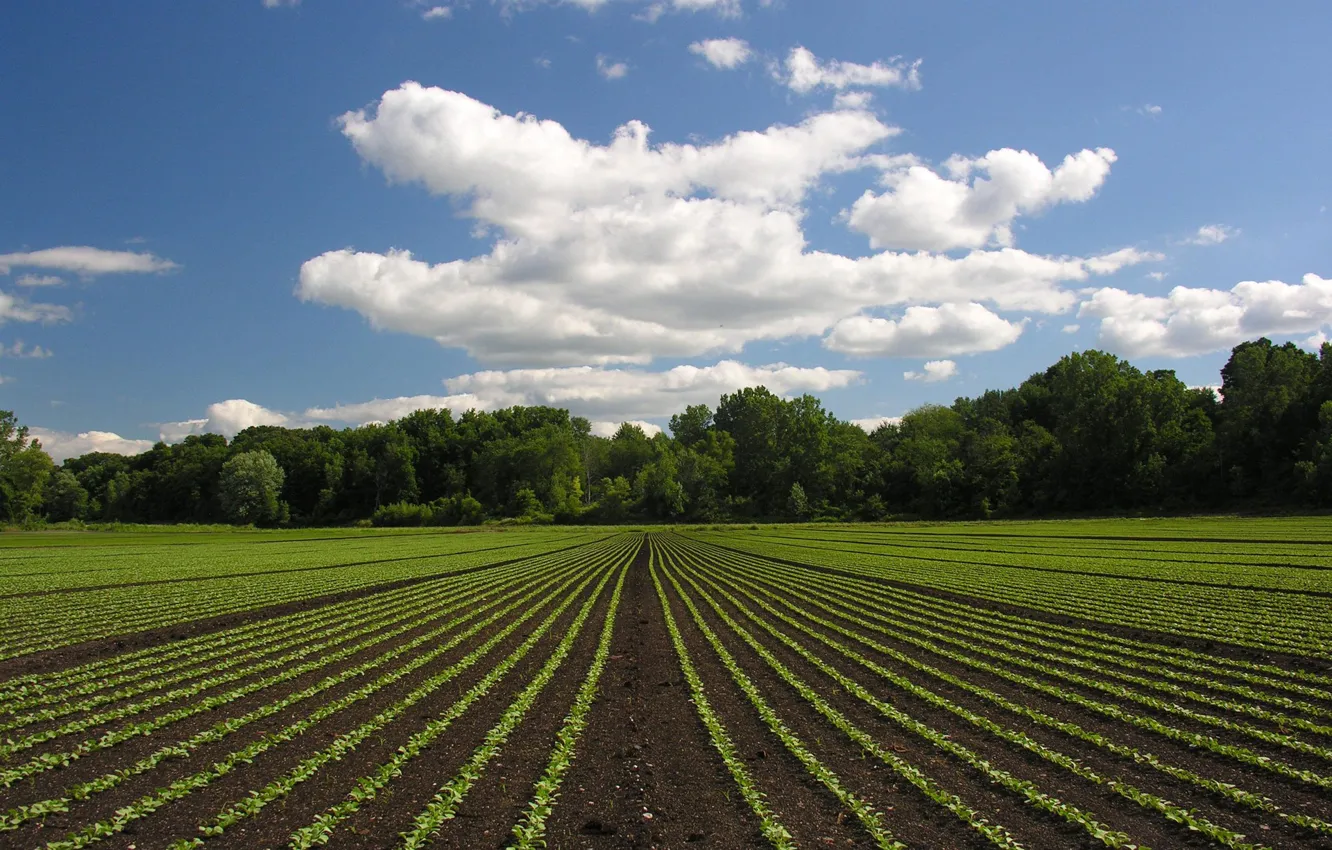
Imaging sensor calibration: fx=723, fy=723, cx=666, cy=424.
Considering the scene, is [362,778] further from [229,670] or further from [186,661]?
[186,661]

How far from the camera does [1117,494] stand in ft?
317

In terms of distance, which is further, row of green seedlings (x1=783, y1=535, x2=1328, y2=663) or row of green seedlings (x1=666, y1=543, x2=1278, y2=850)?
row of green seedlings (x1=783, y1=535, x2=1328, y2=663)

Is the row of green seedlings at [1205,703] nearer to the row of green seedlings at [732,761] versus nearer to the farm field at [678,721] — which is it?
the farm field at [678,721]

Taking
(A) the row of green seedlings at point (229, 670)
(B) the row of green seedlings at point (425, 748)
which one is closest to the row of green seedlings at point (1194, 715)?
(B) the row of green seedlings at point (425, 748)

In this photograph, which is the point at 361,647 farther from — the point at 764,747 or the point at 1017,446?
the point at 1017,446

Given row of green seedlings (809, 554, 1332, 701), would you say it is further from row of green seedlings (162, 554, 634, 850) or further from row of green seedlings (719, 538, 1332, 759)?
row of green seedlings (162, 554, 634, 850)

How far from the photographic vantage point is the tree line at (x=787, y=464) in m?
89.4

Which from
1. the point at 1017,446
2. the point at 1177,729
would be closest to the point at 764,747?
the point at 1177,729

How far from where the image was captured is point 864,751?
1020 cm

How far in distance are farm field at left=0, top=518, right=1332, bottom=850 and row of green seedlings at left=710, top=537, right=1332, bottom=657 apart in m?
0.16

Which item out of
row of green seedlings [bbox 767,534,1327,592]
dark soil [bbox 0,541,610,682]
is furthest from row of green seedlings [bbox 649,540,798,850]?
row of green seedlings [bbox 767,534,1327,592]

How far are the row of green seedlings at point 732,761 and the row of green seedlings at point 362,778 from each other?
3770mm

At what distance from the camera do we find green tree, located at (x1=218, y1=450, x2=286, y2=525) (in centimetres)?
12219

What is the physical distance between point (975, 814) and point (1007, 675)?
22.0ft
